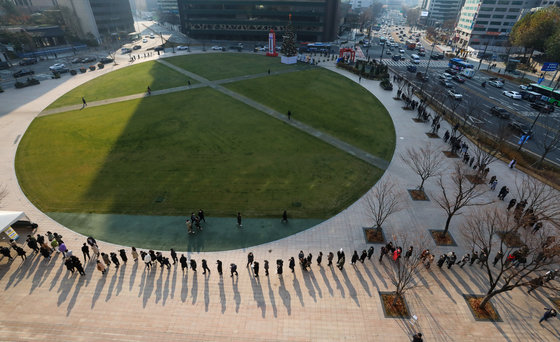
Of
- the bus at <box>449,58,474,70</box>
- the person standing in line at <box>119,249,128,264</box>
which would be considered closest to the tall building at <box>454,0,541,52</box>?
the bus at <box>449,58,474,70</box>

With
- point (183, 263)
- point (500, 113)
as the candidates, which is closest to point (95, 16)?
point (183, 263)

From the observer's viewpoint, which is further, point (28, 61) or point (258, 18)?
point (258, 18)

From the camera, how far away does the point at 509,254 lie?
18609mm

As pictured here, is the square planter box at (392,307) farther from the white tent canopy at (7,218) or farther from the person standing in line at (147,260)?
the white tent canopy at (7,218)

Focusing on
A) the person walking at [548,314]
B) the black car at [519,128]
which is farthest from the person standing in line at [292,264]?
the black car at [519,128]

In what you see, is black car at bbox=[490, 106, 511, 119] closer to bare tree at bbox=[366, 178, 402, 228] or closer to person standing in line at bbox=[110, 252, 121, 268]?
bare tree at bbox=[366, 178, 402, 228]

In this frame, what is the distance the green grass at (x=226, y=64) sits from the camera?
61737 millimetres

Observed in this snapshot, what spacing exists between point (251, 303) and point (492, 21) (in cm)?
13562

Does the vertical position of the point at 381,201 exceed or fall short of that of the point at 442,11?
it falls short

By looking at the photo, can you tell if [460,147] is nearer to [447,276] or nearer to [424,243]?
[424,243]

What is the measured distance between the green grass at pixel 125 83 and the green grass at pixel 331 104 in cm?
1400

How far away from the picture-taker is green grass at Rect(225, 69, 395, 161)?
118ft

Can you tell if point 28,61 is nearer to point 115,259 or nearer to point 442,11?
point 115,259

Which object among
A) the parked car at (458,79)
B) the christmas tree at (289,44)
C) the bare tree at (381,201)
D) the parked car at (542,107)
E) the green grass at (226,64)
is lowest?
the bare tree at (381,201)
